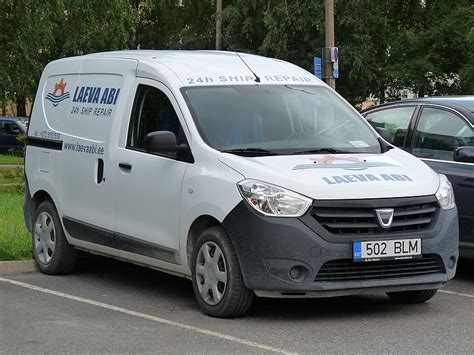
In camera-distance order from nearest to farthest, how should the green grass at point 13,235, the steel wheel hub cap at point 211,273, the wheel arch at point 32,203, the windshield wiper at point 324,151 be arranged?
the steel wheel hub cap at point 211,273 < the windshield wiper at point 324,151 < the wheel arch at point 32,203 < the green grass at point 13,235

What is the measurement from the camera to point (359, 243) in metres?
7.20

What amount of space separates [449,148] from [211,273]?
300 cm

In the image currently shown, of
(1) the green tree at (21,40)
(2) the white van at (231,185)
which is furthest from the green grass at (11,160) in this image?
(2) the white van at (231,185)

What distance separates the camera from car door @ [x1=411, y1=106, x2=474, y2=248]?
9.06 m

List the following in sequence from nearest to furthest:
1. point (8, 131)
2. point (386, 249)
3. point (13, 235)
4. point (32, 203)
Answer: point (386, 249), point (32, 203), point (13, 235), point (8, 131)

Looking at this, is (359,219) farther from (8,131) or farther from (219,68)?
(8,131)

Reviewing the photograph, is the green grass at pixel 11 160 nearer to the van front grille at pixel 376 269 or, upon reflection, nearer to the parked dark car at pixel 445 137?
the parked dark car at pixel 445 137

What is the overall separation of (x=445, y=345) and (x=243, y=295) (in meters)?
1.44

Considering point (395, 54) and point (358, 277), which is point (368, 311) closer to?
point (358, 277)

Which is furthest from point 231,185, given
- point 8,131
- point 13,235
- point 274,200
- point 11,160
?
point 8,131

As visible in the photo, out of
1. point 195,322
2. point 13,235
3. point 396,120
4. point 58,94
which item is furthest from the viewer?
point 13,235

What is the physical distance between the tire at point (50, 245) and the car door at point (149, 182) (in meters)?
1.07

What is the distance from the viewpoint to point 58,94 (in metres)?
9.81

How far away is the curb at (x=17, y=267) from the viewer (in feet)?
32.0
